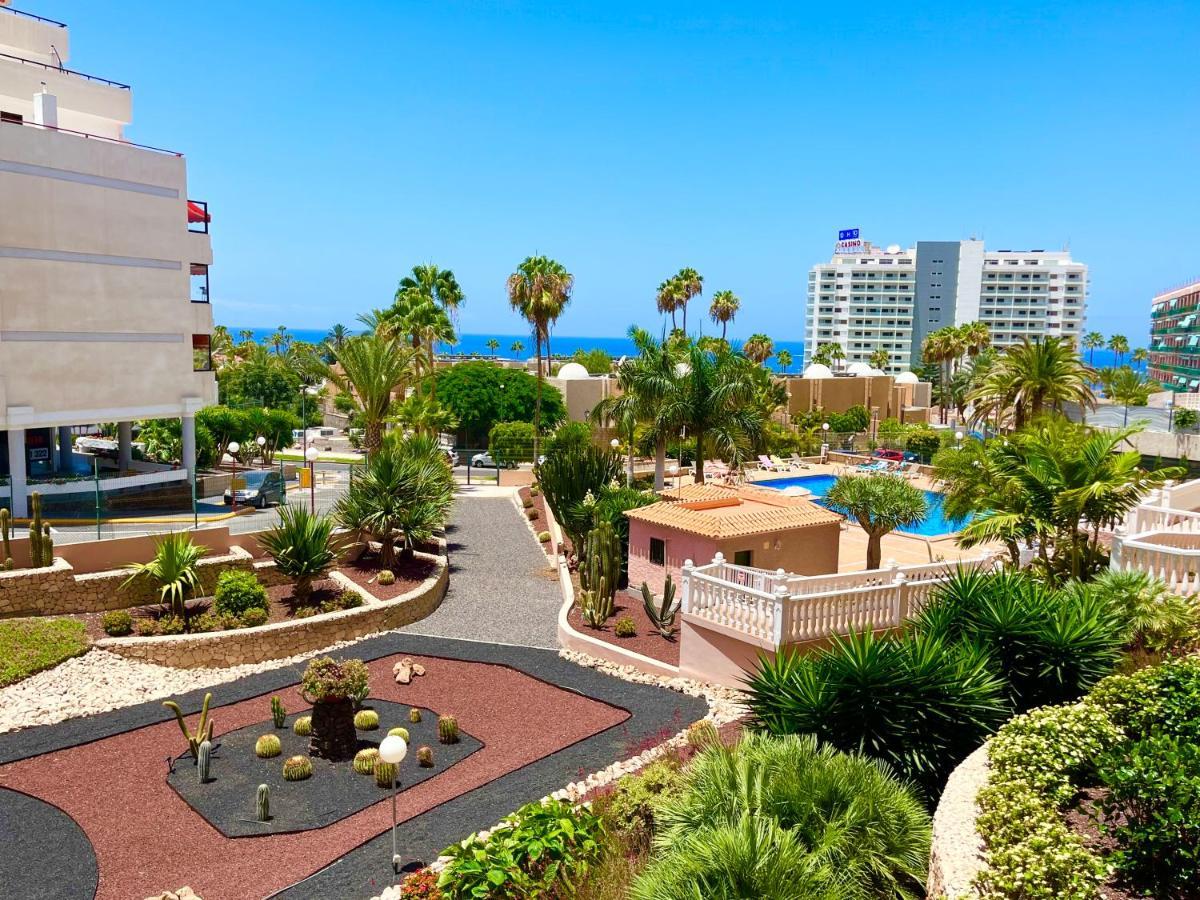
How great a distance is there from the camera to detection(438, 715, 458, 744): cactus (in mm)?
15297

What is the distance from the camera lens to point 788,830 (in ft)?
26.0

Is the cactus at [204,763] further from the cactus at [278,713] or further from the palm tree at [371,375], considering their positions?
the palm tree at [371,375]

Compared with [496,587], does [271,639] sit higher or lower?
higher

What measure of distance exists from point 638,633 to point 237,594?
9.44 m

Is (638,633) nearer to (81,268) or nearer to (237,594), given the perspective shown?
(237,594)

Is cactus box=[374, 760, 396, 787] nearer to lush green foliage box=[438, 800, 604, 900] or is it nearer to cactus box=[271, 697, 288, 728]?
cactus box=[271, 697, 288, 728]

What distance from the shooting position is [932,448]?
5481 cm

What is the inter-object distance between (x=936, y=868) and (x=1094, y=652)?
5505 millimetres

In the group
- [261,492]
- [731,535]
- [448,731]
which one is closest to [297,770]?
[448,731]

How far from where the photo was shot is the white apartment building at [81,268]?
27.4 m

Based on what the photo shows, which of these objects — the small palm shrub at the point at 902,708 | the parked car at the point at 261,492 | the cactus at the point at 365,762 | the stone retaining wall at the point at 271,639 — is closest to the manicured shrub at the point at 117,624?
the stone retaining wall at the point at 271,639

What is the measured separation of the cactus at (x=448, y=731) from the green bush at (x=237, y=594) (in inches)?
312

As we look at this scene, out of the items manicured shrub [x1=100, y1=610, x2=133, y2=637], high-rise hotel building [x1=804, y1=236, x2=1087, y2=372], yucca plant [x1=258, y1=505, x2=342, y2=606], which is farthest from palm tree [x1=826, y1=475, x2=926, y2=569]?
high-rise hotel building [x1=804, y1=236, x2=1087, y2=372]

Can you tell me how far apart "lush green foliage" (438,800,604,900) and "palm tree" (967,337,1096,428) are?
20.5 metres
